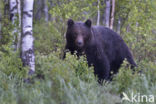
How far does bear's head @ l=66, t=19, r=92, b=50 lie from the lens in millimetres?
6395

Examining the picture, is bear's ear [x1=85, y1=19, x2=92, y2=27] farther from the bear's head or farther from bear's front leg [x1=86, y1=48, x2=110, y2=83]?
bear's front leg [x1=86, y1=48, x2=110, y2=83]

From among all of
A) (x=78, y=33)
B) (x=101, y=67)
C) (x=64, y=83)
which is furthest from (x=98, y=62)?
(x=64, y=83)

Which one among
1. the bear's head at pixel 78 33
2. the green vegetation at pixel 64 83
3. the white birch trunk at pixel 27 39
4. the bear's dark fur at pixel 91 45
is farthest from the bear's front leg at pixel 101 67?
the white birch trunk at pixel 27 39

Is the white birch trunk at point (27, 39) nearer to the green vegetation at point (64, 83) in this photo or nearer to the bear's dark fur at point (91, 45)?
the green vegetation at point (64, 83)

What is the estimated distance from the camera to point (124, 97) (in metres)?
4.54

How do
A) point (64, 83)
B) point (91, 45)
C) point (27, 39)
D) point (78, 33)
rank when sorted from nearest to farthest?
point (64, 83), point (27, 39), point (78, 33), point (91, 45)

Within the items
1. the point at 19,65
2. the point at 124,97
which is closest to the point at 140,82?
the point at 124,97

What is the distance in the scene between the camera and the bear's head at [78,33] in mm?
6395

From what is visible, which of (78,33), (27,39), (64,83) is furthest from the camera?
(78,33)

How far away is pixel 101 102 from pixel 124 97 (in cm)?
45

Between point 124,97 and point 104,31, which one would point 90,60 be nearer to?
point 104,31

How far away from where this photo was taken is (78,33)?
21.0 feet

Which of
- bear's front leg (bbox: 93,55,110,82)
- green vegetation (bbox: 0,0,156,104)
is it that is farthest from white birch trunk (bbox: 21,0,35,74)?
bear's front leg (bbox: 93,55,110,82)

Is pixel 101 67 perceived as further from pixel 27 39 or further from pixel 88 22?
pixel 27 39
